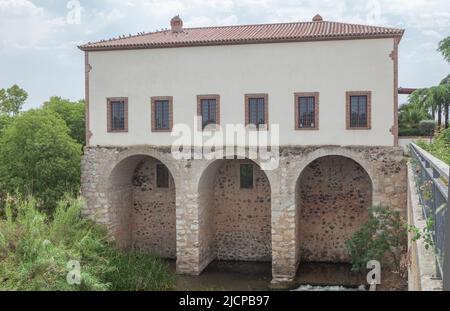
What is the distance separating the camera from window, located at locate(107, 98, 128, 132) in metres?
19.5

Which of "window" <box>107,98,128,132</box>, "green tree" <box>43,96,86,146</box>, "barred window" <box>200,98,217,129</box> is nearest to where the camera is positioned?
"barred window" <box>200,98,217,129</box>

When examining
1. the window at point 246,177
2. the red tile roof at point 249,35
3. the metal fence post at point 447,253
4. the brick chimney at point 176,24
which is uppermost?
the brick chimney at point 176,24

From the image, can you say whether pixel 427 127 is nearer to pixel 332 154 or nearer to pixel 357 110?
pixel 357 110

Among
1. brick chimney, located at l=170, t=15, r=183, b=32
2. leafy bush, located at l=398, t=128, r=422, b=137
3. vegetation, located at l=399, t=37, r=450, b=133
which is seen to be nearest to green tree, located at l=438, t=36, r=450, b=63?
vegetation, located at l=399, t=37, r=450, b=133

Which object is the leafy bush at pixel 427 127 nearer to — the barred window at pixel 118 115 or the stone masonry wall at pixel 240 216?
the stone masonry wall at pixel 240 216

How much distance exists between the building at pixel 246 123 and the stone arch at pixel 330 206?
4 centimetres

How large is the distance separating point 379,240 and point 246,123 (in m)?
6.48

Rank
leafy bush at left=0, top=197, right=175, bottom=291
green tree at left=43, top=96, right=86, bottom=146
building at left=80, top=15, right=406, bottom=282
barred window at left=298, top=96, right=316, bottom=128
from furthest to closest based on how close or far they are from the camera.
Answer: green tree at left=43, top=96, right=86, bottom=146 < barred window at left=298, top=96, right=316, bottom=128 < building at left=80, top=15, right=406, bottom=282 < leafy bush at left=0, top=197, right=175, bottom=291

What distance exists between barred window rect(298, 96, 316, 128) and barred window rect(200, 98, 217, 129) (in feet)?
10.9

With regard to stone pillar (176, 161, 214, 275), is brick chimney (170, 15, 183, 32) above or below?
above

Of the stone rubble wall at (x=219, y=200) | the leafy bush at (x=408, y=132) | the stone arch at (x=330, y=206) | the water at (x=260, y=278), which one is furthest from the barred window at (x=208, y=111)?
the leafy bush at (x=408, y=132)

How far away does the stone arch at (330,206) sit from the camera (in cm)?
1955

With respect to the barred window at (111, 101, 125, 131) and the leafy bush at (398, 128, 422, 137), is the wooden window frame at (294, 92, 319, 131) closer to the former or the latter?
the barred window at (111, 101, 125, 131)

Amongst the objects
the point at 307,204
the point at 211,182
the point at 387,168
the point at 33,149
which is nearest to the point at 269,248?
the point at 307,204
